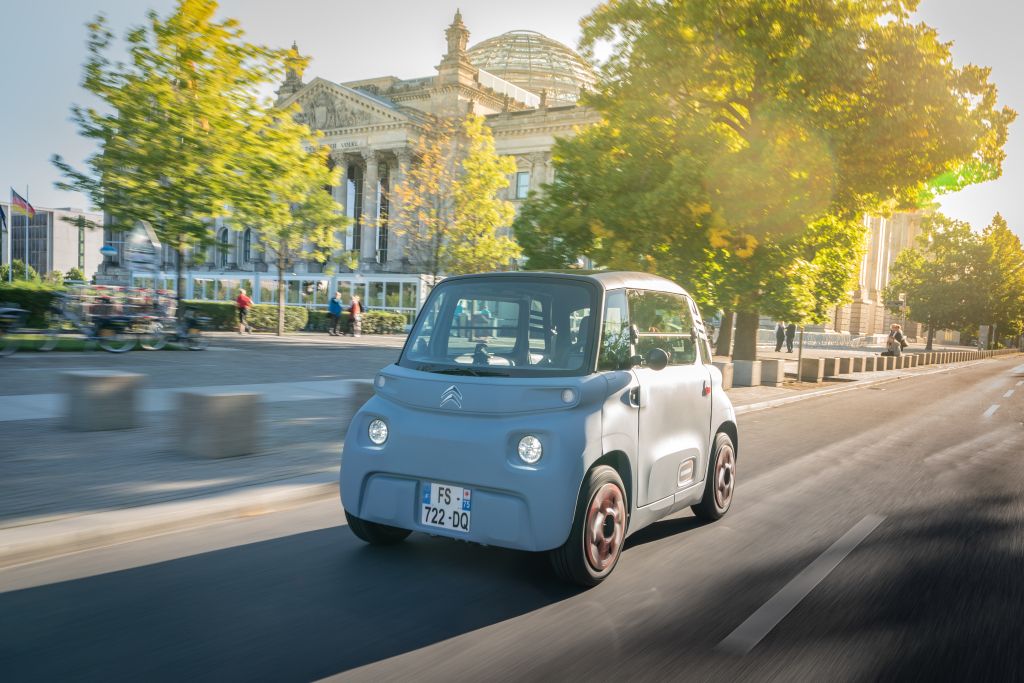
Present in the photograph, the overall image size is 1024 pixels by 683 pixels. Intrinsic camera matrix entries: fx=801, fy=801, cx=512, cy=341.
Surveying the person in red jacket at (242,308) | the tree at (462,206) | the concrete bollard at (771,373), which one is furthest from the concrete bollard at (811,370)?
the person in red jacket at (242,308)

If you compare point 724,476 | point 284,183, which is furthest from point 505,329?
point 284,183

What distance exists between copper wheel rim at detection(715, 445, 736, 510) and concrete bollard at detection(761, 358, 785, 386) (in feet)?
49.4

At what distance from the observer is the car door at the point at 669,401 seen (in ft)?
16.3

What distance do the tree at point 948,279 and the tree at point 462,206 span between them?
4227 cm

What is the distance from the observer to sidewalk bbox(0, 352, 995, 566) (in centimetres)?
502

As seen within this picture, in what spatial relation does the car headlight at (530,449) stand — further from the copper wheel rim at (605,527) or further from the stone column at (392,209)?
the stone column at (392,209)

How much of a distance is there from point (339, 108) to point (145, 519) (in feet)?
Answer: 223

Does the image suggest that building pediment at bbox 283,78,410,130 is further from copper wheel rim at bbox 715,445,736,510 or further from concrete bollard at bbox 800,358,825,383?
copper wheel rim at bbox 715,445,736,510

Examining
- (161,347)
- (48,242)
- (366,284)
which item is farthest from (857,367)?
(48,242)

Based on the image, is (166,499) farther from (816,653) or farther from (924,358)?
(924,358)

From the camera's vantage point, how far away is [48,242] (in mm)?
143250

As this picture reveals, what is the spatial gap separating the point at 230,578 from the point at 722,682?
106 inches

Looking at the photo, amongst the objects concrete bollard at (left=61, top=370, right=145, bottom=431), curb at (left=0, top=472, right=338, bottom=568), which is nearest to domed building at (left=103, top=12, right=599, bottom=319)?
concrete bollard at (left=61, top=370, right=145, bottom=431)

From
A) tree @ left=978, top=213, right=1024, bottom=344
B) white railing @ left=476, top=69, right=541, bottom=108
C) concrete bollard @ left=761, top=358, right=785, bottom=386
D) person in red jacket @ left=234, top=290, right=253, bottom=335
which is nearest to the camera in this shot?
concrete bollard @ left=761, top=358, right=785, bottom=386
